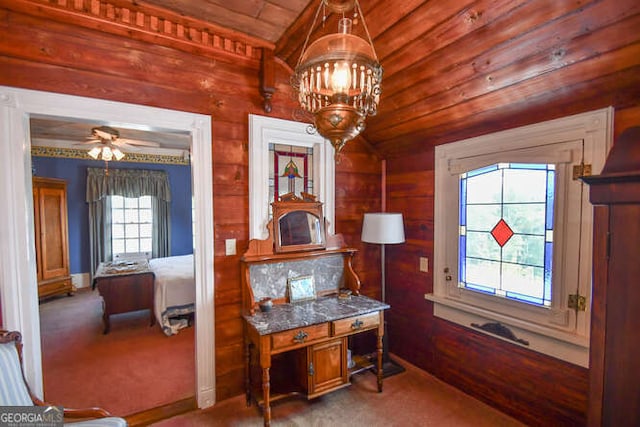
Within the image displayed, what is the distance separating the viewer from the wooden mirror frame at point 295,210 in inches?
92.8

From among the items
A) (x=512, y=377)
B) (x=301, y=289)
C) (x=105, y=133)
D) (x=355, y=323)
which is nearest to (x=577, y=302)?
(x=512, y=377)

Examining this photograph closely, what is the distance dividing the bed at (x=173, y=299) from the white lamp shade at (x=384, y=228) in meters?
2.22

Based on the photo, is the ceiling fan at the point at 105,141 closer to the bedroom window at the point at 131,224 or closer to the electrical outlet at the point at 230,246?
the bedroom window at the point at 131,224

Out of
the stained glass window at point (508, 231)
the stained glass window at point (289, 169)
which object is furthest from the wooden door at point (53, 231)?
the stained glass window at point (508, 231)

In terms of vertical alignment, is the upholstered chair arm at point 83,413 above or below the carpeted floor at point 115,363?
above

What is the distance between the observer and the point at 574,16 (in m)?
1.30

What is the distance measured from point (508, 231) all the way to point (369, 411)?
5.53ft

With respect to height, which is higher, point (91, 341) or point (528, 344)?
point (528, 344)

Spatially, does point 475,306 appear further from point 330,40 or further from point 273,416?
point 330,40

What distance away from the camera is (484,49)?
1.61 metres

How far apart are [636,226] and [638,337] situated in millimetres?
346

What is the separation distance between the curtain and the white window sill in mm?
5383

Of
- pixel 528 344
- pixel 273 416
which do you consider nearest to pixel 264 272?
pixel 273 416

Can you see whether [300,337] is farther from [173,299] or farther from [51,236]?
[51,236]
